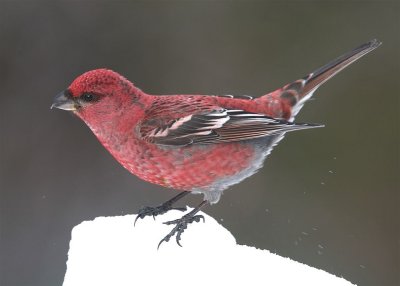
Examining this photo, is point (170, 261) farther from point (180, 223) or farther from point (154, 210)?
point (154, 210)

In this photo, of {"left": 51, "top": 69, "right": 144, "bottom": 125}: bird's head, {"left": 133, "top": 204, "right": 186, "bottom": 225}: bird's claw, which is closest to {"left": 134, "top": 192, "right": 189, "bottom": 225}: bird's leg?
{"left": 133, "top": 204, "right": 186, "bottom": 225}: bird's claw

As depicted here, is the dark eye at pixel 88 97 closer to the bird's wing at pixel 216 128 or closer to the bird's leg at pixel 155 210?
the bird's wing at pixel 216 128

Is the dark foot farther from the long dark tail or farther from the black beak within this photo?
the long dark tail

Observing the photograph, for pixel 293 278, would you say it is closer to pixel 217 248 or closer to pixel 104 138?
pixel 217 248

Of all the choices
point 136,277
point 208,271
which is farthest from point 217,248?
point 136,277

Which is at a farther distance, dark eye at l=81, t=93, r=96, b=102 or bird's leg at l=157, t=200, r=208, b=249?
dark eye at l=81, t=93, r=96, b=102

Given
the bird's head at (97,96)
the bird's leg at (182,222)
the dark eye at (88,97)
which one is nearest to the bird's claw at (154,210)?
the bird's leg at (182,222)
